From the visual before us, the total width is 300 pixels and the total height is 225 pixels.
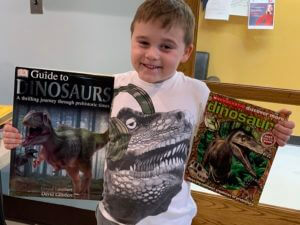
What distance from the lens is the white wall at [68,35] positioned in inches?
63.8

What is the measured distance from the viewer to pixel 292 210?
1.39 meters

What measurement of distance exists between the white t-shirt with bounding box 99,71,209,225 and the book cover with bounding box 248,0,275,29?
748 mm

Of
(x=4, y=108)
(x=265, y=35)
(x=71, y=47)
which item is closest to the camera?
(x=4, y=108)

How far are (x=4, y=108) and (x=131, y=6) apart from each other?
68 centimetres

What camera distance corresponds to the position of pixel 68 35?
1.70m

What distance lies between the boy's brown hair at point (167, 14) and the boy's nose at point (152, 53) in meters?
0.05

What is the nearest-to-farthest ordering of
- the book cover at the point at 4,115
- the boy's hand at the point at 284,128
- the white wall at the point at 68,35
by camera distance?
the boy's hand at the point at 284,128 < the book cover at the point at 4,115 < the white wall at the point at 68,35

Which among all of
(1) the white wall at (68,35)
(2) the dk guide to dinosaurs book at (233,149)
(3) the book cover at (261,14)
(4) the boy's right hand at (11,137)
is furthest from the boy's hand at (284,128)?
(1) the white wall at (68,35)

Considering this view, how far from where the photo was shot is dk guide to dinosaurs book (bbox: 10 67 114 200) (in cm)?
82

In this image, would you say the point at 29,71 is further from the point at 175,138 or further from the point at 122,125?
the point at 175,138

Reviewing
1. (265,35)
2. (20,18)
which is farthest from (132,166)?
(20,18)

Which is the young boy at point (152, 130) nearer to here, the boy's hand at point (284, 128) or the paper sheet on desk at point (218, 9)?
the boy's hand at point (284, 128)

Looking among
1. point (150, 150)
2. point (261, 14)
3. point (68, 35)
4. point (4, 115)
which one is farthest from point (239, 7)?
point (4, 115)

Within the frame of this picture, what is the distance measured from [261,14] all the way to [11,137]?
1.13 m
